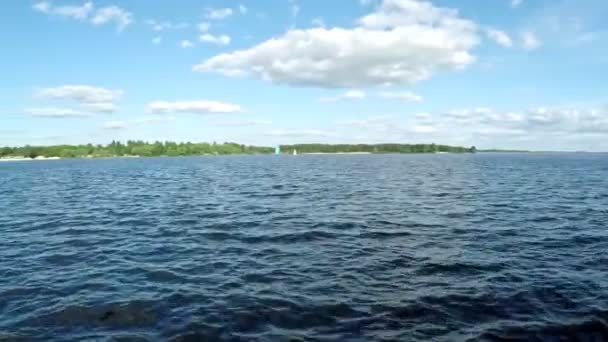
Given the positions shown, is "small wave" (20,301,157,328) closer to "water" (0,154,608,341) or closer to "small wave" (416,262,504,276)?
"water" (0,154,608,341)

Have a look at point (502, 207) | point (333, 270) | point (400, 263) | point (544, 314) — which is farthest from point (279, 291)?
point (502, 207)

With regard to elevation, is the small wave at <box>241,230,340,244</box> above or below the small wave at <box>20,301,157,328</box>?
above

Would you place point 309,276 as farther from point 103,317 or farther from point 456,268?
point 103,317

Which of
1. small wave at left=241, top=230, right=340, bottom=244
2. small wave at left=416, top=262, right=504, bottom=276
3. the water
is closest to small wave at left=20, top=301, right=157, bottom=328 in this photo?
the water

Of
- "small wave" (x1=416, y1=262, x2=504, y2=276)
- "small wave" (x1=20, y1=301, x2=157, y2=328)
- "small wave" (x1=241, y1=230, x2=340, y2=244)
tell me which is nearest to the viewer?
"small wave" (x1=20, y1=301, x2=157, y2=328)

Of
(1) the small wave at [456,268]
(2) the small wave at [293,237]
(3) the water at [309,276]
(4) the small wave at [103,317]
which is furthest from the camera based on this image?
(2) the small wave at [293,237]

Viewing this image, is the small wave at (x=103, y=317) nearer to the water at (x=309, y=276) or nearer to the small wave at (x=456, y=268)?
the water at (x=309, y=276)

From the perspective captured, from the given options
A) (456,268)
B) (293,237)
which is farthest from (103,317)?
(456,268)

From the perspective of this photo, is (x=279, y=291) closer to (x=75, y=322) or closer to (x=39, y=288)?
(x=75, y=322)

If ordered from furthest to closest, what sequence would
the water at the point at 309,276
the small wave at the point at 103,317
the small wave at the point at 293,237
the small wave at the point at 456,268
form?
the small wave at the point at 293,237, the small wave at the point at 456,268, the small wave at the point at 103,317, the water at the point at 309,276

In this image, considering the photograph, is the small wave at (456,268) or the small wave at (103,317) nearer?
the small wave at (103,317)

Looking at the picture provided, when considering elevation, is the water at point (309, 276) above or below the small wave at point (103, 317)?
above

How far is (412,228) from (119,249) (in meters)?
16.4

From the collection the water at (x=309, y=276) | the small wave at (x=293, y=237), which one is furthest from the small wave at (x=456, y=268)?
the small wave at (x=293, y=237)
